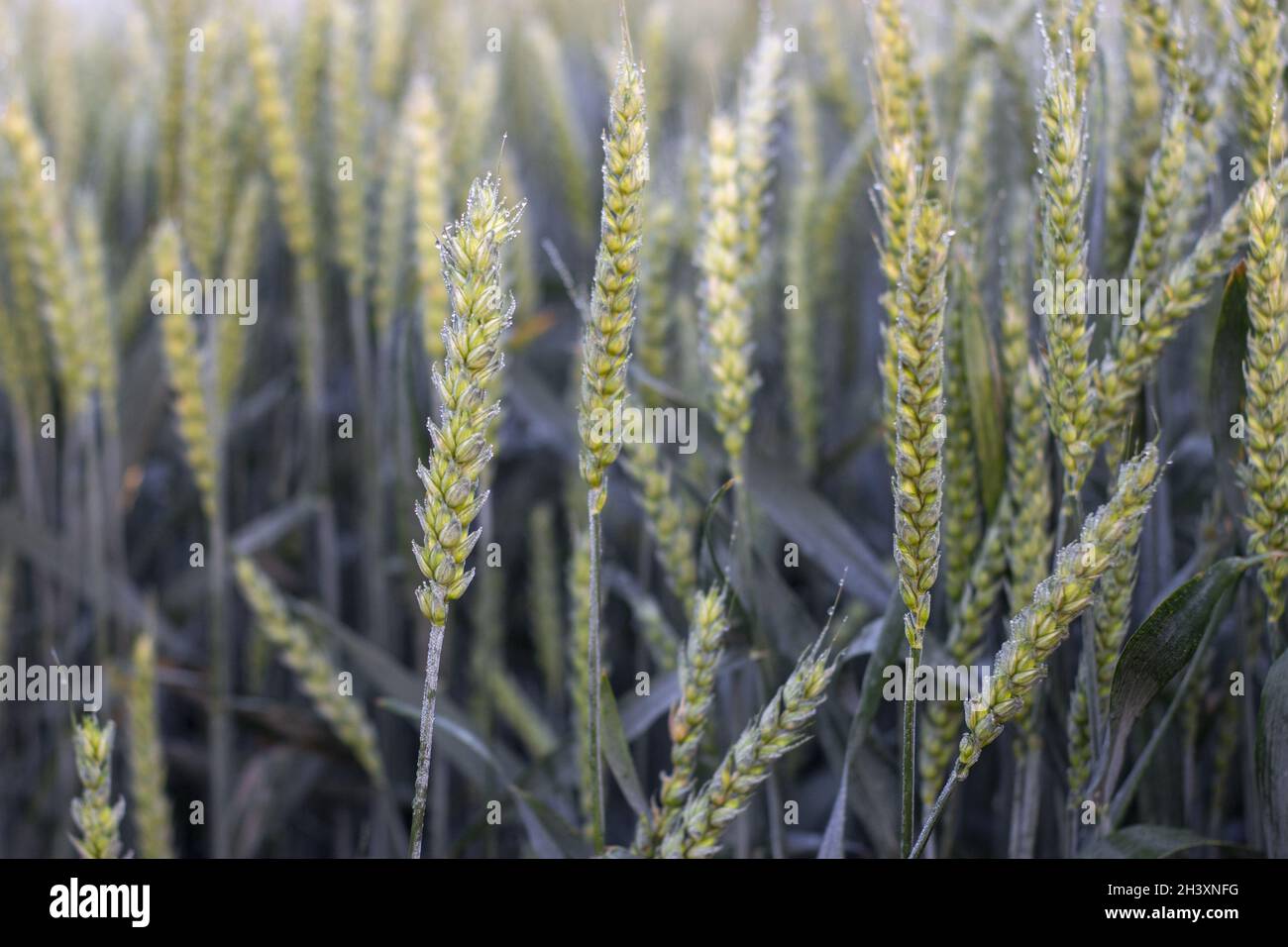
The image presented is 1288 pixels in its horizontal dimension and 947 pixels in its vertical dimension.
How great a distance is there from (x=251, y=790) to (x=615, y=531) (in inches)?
20.2

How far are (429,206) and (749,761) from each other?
2.14 ft

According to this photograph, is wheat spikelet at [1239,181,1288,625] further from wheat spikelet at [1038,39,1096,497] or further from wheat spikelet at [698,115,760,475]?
wheat spikelet at [698,115,760,475]

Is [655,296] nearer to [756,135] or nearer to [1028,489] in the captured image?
[756,135]

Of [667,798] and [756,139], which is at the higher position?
[756,139]

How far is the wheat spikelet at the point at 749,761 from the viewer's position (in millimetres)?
641

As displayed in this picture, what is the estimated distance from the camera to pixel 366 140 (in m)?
1.39

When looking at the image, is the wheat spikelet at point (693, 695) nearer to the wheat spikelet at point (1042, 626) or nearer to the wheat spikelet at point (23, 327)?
the wheat spikelet at point (1042, 626)

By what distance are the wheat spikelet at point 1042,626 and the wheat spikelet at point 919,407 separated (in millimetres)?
48

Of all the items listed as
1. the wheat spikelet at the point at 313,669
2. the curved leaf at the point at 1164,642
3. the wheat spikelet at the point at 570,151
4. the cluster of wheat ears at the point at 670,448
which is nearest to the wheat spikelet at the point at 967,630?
the cluster of wheat ears at the point at 670,448

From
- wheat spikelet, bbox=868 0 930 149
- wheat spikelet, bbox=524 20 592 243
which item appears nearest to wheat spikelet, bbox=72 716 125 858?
wheat spikelet, bbox=868 0 930 149

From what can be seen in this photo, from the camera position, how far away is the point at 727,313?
2.64 ft
